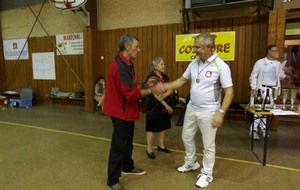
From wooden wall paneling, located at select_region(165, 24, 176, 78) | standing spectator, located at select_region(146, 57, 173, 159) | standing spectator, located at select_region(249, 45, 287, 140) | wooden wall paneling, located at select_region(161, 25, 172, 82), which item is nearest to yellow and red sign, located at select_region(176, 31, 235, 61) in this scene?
wooden wall paneling, located at select_region(165, 24, 176, 78)

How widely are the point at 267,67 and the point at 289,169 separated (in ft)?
6.00

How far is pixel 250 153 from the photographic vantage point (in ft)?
11.5

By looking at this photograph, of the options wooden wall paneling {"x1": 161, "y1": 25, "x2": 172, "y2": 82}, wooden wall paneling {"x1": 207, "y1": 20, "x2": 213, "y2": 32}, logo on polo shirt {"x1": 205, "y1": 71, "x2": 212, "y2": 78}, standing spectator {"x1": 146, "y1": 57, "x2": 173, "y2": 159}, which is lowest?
standing spectator {"x1": 146, "y1": 57, "x2": 173, "y2": 159}

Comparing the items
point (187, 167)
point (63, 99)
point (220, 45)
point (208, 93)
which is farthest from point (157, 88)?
point (63, 99)

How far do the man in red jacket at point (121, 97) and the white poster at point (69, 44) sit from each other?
543 cm

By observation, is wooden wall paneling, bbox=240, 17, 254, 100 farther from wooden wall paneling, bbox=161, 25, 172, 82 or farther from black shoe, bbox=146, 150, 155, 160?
black shoe, bbox=146, 150, 155, 160

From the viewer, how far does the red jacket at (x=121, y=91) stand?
226 centimetres

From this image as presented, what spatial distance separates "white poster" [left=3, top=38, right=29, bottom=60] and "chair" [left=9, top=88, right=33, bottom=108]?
4.34ft

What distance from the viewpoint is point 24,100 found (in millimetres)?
7797

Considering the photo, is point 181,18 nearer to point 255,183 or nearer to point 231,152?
point 231,152

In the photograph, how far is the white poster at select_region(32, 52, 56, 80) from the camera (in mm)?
8078

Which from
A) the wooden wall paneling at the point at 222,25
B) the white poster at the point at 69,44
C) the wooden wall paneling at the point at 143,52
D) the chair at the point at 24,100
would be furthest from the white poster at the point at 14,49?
the wooden wall paneling at the point at 222,25

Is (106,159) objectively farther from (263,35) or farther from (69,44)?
(69,44)

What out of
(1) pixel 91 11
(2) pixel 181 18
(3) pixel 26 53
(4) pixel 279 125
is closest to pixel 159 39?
→ (2) pixel 181 18
